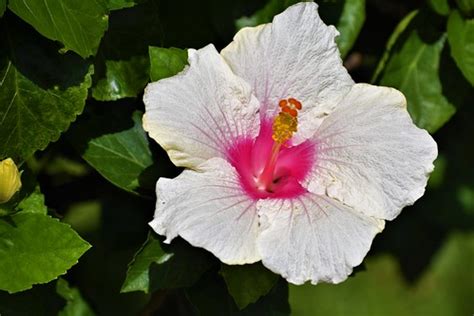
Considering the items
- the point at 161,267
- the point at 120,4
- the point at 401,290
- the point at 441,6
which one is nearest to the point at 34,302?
the point at 161,267

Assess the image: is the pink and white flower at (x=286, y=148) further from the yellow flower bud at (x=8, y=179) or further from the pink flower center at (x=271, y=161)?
the yellow flower bud at (x=8, y=179)

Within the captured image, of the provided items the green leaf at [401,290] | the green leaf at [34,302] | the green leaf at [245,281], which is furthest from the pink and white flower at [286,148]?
the green leaf at [401,290]

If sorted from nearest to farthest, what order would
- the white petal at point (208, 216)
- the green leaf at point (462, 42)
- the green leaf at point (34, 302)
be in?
the white petal at point (208, 216)
the green leaf at point (34, 302)
the green leaf at point (462, 42)

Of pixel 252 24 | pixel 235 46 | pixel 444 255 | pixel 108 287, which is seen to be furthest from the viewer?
pixel 444 255

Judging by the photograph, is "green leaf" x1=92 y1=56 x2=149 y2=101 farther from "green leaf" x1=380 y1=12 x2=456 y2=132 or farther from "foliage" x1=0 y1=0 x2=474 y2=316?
"green leaf" x1=380 y1=12 x2=456 y2=132

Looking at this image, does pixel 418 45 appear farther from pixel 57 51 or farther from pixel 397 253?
A: pixel 397 253

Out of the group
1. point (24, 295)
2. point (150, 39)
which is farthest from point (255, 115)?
point (24, 295)
